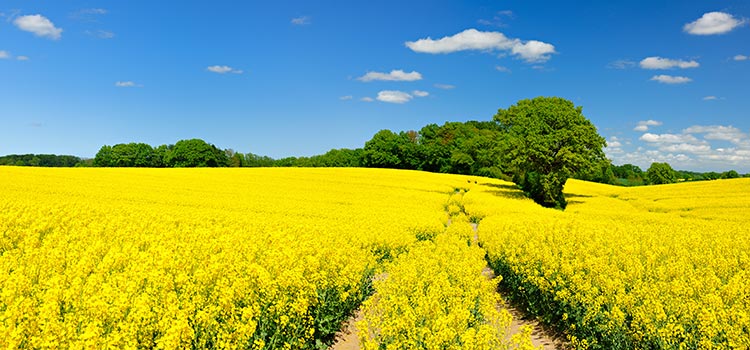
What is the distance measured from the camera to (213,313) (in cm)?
607

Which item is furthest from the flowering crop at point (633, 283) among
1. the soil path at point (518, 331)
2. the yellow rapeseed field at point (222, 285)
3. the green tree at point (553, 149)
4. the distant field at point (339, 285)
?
the green tree at point (553, 149)

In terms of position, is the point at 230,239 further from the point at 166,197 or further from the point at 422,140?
the point at 422,140

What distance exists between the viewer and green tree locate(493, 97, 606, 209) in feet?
125

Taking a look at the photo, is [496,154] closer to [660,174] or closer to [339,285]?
[339,285]

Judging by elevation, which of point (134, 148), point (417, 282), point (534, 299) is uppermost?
point (134, 148)

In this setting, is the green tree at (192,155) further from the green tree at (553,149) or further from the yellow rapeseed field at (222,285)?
the yellow rapeseed field at (222,285)

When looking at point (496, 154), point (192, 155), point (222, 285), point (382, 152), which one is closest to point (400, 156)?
point (382, 152)

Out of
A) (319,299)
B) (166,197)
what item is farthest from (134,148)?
(319,299)

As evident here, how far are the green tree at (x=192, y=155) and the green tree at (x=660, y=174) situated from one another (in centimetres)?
9198

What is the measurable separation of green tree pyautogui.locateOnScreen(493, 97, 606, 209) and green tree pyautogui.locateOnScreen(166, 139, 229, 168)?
60404 millimetres

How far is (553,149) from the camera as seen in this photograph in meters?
39.2

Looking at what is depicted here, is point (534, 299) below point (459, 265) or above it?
below

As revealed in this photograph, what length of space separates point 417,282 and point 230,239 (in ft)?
17.5

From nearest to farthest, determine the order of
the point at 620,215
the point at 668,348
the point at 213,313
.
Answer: the point at 213,313 → the point at 668,348 → the point at 620,215
